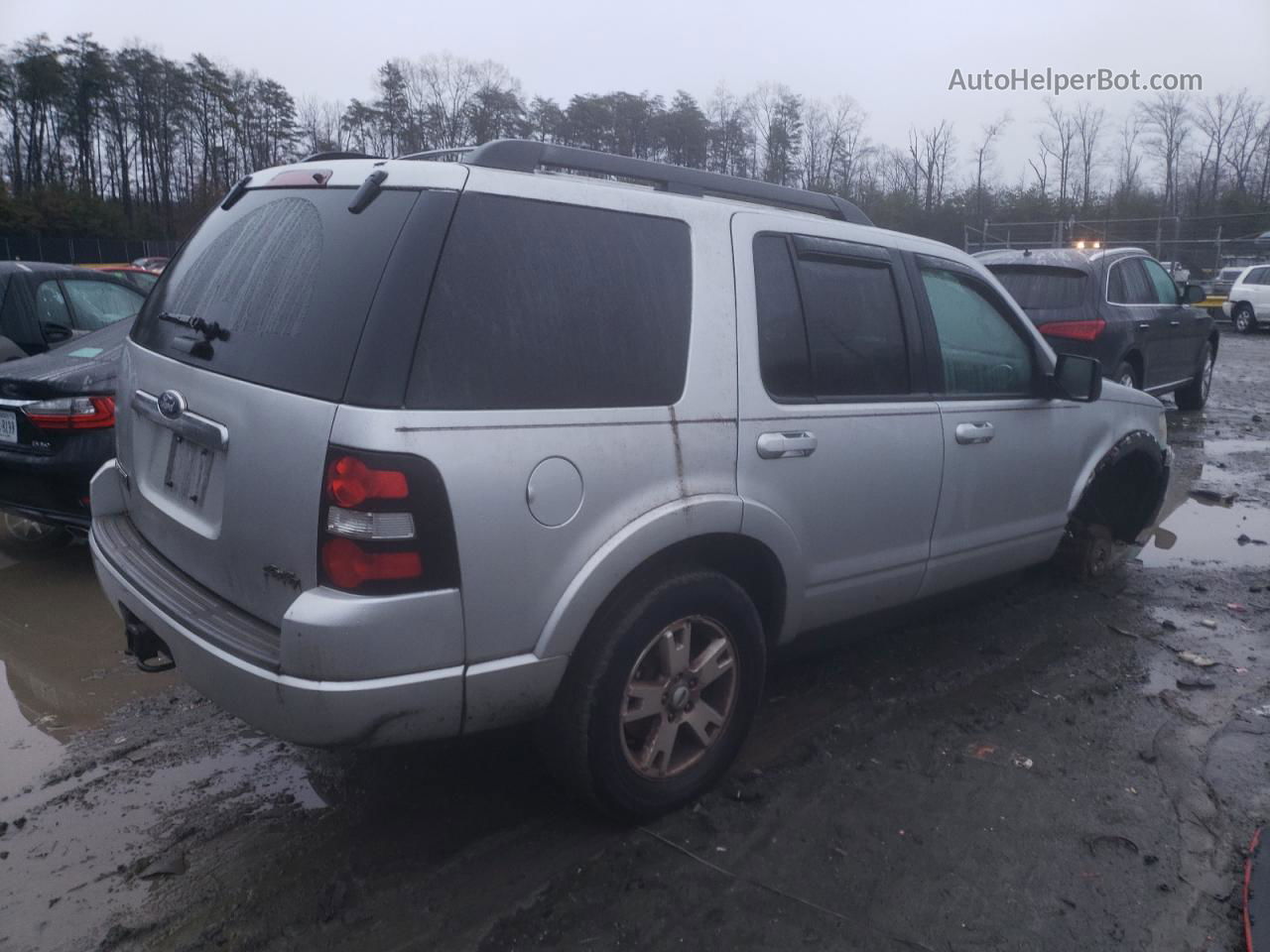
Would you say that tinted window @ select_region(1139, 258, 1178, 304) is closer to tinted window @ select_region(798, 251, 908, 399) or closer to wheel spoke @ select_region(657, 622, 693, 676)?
tinted window @ select_region(798, 251, 908, 399)

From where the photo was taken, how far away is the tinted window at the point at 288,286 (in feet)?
8.36

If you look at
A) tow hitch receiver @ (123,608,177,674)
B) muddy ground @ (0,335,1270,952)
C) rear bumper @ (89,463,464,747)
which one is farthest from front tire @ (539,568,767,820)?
tow hitch receiver @ (123,608,177,674)

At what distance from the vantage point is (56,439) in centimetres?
517

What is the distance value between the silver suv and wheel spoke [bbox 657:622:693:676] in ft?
0.04

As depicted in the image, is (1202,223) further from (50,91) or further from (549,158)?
(50,91)

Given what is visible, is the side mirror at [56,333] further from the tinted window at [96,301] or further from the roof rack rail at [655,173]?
the roof rack rail at [655,173]

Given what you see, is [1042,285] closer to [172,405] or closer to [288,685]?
[172,405]

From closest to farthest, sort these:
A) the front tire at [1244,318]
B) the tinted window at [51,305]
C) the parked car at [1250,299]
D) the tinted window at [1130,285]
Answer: the tinted window at [51,305], the tinted window at [1130,285], the parked car at [1250,299], the front tire at [1244,318]

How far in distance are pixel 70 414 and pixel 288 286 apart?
308 cm

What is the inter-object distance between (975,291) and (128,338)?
3.39 metres

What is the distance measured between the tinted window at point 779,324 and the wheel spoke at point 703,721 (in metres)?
1.03

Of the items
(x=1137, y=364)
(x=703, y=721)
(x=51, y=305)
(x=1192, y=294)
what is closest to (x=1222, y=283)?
(x=1192, y=294)

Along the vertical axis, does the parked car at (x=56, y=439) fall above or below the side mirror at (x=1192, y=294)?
below

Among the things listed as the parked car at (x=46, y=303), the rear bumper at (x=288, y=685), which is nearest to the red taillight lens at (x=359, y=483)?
the rear bumper at (x=288, y=685)
